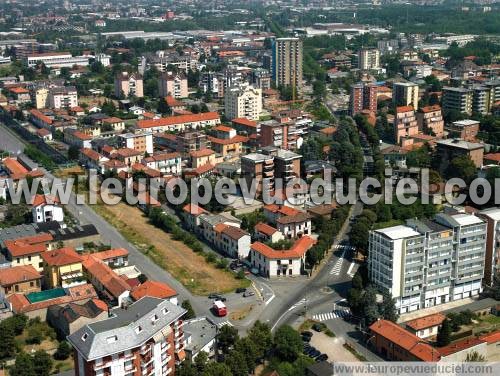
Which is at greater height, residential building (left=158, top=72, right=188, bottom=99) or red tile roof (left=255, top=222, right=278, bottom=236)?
residential building (left=158, top=72, right=188, bottom=99)

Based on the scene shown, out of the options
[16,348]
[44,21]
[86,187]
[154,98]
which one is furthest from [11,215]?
[44,21]

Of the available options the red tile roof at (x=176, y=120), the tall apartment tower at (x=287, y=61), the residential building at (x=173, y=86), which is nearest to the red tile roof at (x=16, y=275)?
the red tile roof at (x=176, y=120)

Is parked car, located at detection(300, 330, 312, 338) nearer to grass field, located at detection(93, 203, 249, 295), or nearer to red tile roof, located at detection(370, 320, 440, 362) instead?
red tile roof, located at detection(370, 320, 440, 362)

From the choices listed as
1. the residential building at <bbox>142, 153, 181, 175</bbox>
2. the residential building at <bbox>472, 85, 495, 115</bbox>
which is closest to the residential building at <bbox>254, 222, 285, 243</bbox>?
the residential building at <bbox>142, 153, 181, 175</bbox>

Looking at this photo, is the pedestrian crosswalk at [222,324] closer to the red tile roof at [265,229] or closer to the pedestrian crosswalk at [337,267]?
the pedestrian crosswalk at [337,267]

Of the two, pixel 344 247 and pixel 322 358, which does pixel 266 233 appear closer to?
pixel 344 247

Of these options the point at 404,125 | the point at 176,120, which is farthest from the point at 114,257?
the point at 404,125
